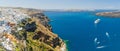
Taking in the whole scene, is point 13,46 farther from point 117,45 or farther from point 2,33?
point 117,45

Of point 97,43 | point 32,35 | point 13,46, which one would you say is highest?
point 13,46

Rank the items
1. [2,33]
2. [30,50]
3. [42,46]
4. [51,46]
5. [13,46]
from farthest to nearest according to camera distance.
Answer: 1. [51,46]
2. [42,46]
3. [30,50]
4. [2,33]
5. [13,46]

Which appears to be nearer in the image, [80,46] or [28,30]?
[28,30]

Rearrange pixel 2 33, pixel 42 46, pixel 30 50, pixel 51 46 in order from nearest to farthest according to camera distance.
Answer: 1. pixel 2 33
2. pixel 30 50
3. pixel 42 46
4. pixel 51 46

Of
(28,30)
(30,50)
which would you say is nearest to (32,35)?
(28,30)

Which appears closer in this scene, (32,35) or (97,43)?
(32,35)

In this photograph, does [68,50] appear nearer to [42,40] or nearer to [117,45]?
[42,40]

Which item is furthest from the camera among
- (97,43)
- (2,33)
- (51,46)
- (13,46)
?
(97,43)

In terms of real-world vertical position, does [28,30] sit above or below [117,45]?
above

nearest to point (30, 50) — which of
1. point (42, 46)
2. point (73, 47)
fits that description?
point (42, 46)
